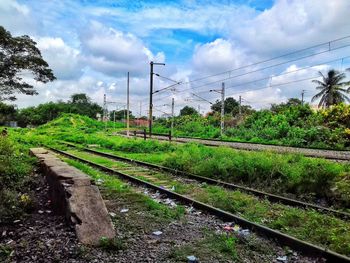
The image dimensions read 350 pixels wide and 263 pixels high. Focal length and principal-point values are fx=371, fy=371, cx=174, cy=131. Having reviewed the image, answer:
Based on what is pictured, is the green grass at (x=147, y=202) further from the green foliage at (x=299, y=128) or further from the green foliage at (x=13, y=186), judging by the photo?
the green foliage at (x=299, y=128)

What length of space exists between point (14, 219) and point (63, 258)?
2270 millimetres

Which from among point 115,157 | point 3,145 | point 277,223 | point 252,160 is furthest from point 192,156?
point 277,223

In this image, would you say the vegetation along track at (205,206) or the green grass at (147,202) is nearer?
the vegetation along track at (205,206)

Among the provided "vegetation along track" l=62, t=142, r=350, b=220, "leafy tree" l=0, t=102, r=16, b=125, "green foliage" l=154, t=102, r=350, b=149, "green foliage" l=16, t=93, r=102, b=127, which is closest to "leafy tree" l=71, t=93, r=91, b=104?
"green foliage" l=16, t=93, r=102, b=127

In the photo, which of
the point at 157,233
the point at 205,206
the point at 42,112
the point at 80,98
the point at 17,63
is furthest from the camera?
the point at 80,98

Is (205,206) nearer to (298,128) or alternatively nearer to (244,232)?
(244,232)

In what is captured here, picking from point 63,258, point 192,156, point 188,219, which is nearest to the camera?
point 63,258

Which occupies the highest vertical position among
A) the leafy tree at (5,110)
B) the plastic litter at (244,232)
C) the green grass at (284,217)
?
the leafy tree at (5,110)

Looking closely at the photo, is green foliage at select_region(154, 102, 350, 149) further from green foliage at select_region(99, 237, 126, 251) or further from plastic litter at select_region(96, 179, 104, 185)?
green foliage at select_region(99, 237, 126, 251)

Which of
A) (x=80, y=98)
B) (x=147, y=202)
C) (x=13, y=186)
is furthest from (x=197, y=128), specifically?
(x=80, y=98)

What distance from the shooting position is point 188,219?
7582 mm

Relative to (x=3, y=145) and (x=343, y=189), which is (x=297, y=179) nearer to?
(x=343, y=189)

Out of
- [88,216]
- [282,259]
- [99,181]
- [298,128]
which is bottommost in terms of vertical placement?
[282,259]

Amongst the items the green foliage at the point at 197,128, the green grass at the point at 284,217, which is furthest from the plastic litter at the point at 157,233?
the green foliage at the point at 197,128
